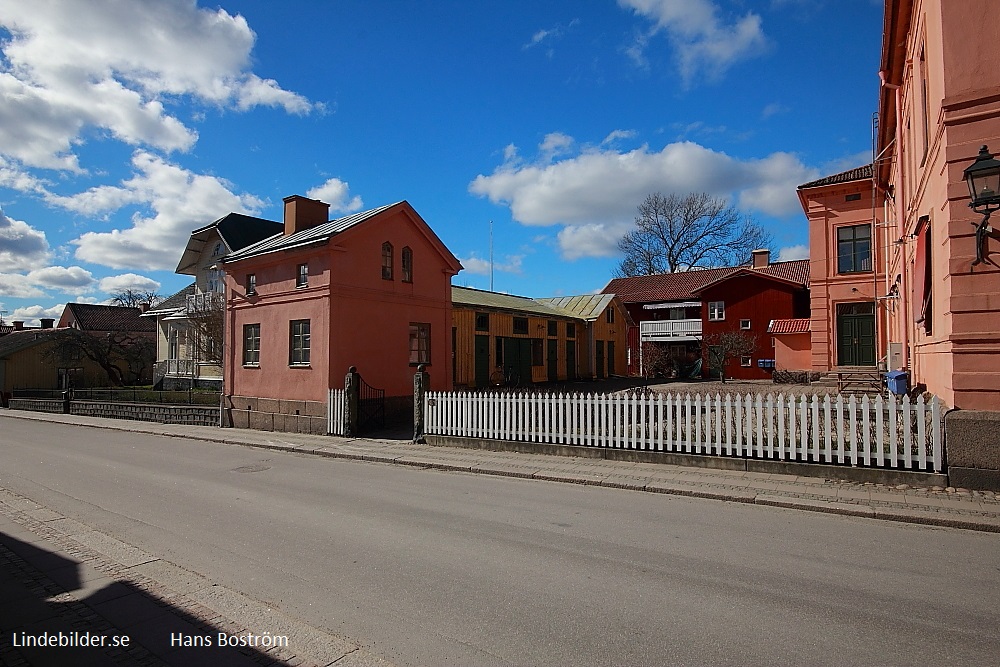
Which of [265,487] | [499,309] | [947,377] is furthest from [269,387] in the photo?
[947,377]

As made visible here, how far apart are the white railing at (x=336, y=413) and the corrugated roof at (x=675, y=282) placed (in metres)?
31.6

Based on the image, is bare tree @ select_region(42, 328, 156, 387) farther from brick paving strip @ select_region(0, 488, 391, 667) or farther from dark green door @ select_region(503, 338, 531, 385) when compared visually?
brick paving strip @ select_region(0, 488, 391, 667)

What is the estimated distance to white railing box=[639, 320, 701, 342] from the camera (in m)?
41.2

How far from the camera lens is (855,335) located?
24.2m

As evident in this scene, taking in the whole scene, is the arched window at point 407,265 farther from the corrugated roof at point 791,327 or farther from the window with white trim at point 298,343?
the corrugated roof at point 791,327

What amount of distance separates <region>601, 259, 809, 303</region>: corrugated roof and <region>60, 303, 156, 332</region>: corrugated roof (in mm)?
39656

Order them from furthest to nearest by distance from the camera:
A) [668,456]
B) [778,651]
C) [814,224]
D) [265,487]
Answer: [814,224] → [668,456] → [265,487] → [778,651]

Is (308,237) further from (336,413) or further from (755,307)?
(755,307)

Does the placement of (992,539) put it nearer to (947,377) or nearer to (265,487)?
(947,377)

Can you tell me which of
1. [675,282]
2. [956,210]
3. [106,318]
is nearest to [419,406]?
[956,210]

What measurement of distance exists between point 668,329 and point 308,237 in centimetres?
3060

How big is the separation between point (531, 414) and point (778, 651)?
8866 millimetres

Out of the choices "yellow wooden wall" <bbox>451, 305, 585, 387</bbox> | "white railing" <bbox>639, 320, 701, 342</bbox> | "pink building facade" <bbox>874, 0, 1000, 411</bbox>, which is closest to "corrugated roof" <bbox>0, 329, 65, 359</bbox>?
"yellow wooden wall" <bbox>451, 305, 585, 387</bbox>

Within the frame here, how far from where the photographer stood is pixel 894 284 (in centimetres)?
1838
